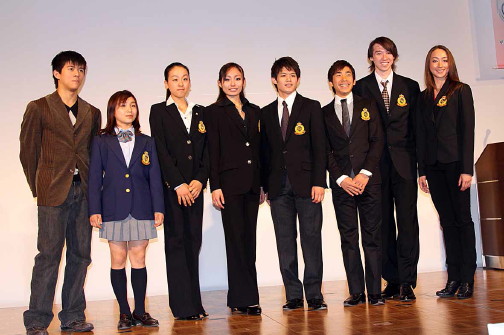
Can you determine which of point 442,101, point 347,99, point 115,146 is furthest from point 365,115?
point 115,146

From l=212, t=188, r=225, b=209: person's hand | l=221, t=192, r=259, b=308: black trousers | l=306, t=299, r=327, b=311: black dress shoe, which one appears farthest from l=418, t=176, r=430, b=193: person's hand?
l=212, t=188, r=225, b=209: person's hand

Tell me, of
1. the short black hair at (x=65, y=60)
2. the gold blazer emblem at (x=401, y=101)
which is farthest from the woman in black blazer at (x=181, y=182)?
the gold blazer emblem at (x=401, y=101)

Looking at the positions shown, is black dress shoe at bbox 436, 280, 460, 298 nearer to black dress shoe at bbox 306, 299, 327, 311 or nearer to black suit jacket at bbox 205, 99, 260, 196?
black dress shoe at bbox 306, 299, 327, 311

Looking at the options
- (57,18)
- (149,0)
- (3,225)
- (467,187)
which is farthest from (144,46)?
(467,187)

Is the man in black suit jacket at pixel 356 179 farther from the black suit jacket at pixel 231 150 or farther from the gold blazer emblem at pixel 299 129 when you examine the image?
the black suit jacket at pixel 231 150

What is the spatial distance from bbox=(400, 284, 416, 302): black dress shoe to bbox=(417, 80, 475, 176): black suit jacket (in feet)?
2.35

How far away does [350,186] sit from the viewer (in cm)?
369

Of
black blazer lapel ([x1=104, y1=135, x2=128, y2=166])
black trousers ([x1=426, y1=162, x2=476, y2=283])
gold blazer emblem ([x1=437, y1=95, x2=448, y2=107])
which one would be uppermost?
gold blazer emblem ([x1=437, y1=95, x2=448, y2=107])

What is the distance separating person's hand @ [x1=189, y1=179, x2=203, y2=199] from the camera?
3.54m

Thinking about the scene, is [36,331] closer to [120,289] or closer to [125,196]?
[120,289]

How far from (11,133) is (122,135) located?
208 centimetres

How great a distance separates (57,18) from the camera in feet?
17.4

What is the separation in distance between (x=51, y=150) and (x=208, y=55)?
2.45 metres

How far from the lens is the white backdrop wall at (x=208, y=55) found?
5188mm
